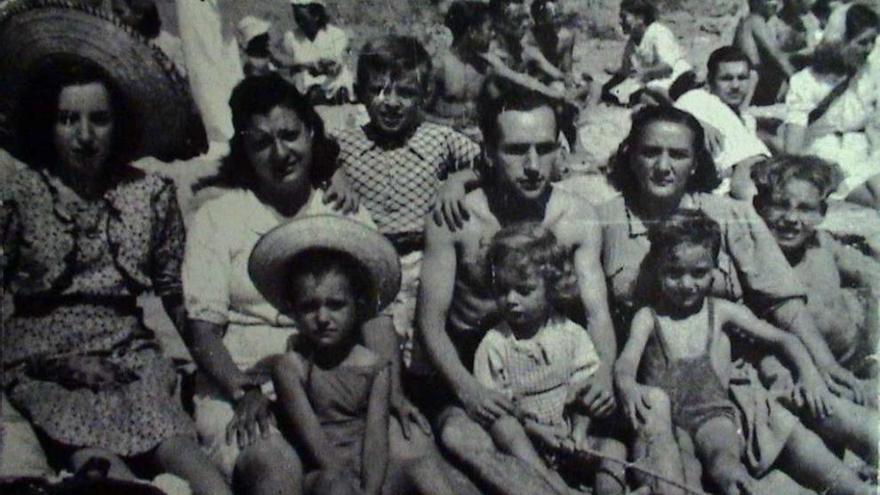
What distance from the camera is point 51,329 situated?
3.84 m

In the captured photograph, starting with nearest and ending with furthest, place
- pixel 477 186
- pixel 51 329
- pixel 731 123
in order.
A: 1. pixel 51 329
2. pixel 477 186
3. pixel 731 123

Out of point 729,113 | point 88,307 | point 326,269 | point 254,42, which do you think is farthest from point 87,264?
point 729,113

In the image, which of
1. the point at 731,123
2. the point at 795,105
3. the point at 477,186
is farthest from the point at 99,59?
the point at 795,105

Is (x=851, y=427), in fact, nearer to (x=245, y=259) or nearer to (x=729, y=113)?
(x=729, y=113)

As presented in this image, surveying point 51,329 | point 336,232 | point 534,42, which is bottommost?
point 51,329

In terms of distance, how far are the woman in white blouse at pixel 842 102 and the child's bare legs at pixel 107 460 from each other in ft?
8.60

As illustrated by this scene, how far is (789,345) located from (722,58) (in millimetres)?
1087

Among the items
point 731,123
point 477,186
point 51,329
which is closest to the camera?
point 51,329

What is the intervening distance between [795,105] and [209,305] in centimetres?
233

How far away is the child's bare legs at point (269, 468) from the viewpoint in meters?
3.74

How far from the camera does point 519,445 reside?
391 cm

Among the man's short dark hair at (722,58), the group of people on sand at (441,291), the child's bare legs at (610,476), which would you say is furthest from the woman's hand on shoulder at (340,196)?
the man's short dark hair at (722,58)

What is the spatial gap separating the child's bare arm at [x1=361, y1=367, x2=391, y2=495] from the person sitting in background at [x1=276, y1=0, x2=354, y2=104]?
105cm

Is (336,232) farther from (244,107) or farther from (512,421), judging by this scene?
(512,421)
